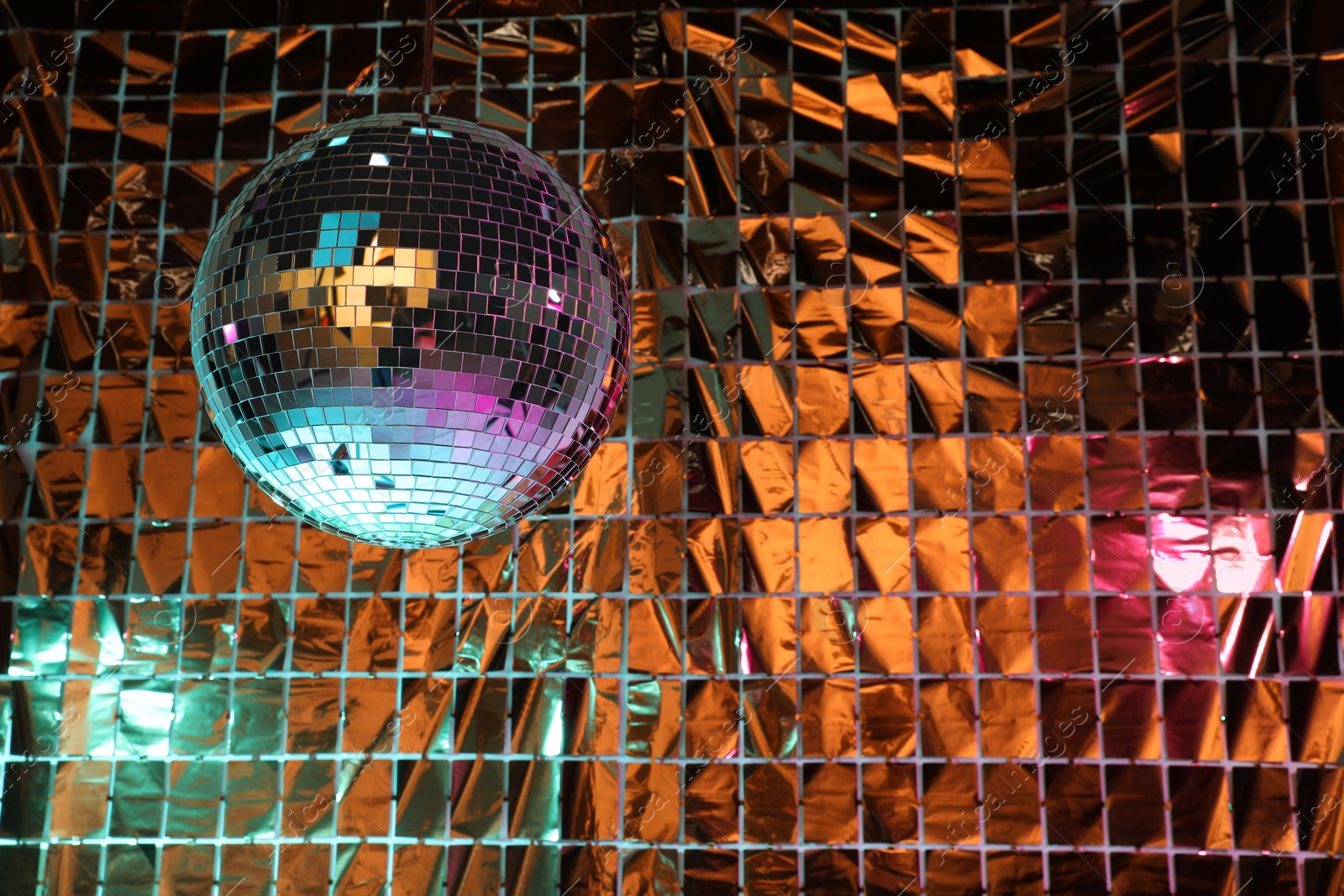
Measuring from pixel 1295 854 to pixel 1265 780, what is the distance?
0.60ft

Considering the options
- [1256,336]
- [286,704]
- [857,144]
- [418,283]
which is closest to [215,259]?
[418,283]

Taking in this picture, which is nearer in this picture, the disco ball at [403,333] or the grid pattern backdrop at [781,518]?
the disco ball at [403,333]

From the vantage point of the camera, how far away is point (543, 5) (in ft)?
10.2

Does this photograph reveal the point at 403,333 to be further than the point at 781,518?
No

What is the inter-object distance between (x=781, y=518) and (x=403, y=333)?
187 cm

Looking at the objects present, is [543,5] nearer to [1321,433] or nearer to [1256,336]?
[1256,336]

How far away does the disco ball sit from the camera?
1.08m

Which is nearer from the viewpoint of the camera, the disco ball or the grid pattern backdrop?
the disco ball

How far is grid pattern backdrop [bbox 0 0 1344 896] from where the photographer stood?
2.70 metres

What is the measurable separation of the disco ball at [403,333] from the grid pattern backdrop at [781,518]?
166cm

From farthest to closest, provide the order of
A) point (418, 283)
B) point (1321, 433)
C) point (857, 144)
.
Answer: point (857, 144), point (1321, 433), point (418, 283)

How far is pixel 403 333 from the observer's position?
3.52 ft

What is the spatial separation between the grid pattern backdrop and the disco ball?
166 cm

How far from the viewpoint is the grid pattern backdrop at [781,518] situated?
2701 mm
